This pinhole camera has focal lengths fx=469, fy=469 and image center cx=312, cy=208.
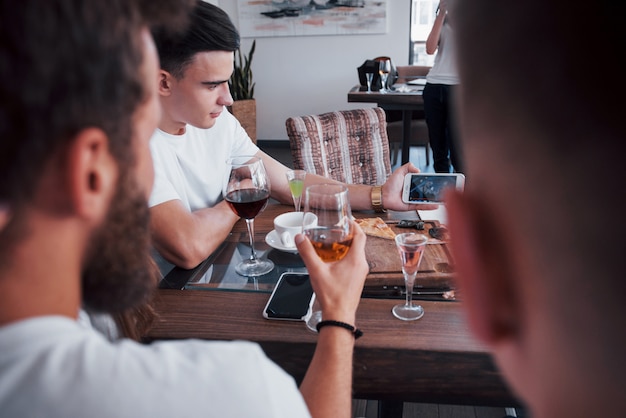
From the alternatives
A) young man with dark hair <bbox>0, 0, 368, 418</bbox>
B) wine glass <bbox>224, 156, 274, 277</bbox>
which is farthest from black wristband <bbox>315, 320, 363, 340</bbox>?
wine glass <bbox>224, 156, 274, 277</bbox>

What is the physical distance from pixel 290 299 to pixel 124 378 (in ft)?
2.00

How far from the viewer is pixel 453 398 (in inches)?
37.3

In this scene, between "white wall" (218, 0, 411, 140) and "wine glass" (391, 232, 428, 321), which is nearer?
"wine glass" (391, 232, 428, 321)

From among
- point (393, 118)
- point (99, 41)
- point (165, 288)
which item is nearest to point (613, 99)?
point (99, 41)

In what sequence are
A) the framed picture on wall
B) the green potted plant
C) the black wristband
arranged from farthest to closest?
the framed picture on wall
the green potted plant
the black wristband

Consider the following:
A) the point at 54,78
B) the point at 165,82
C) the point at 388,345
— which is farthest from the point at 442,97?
the point at 54,78

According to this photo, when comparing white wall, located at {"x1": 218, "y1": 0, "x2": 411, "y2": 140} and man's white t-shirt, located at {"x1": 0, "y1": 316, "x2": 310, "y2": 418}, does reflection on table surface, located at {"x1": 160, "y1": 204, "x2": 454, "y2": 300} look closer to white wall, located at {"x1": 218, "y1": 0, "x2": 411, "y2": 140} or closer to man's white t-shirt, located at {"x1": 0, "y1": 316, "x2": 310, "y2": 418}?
man's white t-shirt, located at {"x1": 0, "y1": 316, "x2": 310, "y2": 418}

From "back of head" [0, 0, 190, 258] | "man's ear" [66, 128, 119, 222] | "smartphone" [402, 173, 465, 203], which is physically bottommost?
"smartphone" [402, 173, 465, 203]

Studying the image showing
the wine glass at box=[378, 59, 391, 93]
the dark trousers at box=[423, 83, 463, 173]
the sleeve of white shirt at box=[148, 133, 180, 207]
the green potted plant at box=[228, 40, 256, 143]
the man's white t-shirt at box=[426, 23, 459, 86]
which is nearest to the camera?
the sleeve of white shirt at box=[148, 133, 180, 207]

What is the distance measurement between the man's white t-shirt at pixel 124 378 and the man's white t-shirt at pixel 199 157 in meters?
1.07

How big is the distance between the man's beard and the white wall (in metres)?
5.23

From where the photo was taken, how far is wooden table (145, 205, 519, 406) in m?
0.90

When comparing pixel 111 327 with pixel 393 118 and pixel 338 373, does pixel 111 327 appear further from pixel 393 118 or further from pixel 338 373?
pixel 393 118

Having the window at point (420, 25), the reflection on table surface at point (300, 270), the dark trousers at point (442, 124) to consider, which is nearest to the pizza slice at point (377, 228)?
the reflection on table surface at point (300, 270)
